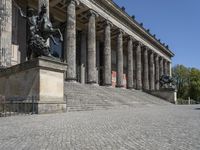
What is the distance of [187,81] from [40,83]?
78.7m

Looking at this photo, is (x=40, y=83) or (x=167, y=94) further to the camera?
(x=167, y=94)

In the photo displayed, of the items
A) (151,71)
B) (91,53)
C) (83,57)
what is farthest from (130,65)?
(91,53)

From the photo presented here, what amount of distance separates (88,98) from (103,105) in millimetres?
1295

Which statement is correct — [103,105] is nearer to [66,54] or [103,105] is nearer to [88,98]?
[88,98]

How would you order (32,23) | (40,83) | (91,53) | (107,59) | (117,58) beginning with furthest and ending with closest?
(117,58) → (107,59) → (91,53) → (32,23) → (40,83)

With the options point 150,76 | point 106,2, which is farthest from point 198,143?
point 150,76

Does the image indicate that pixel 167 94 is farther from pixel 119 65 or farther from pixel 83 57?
pixel 83 57

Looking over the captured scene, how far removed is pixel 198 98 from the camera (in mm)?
80312

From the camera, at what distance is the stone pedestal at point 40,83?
1461 cm

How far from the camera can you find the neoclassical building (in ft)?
90.3

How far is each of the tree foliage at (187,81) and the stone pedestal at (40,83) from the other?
70.8 metres

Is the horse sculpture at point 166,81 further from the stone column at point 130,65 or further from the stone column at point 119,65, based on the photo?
the stone column at point 119,65

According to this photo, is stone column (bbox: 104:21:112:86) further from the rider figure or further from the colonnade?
the rider figure

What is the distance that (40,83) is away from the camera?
14.6 meters
